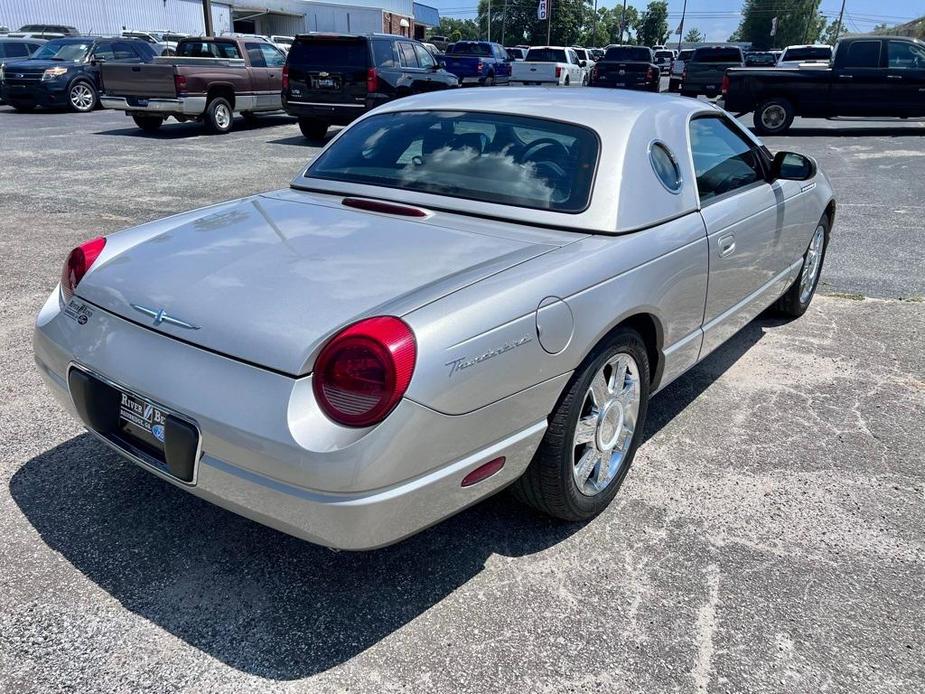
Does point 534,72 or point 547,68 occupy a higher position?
point 547,68

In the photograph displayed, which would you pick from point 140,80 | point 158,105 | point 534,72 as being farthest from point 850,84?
point 140,80

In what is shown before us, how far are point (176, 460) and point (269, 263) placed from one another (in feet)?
2.35

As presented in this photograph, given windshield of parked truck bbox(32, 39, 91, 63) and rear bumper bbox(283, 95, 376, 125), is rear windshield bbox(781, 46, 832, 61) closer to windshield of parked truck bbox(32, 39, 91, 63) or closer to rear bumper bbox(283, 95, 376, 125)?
rear bumper bbox(283, 95, 376, 125)

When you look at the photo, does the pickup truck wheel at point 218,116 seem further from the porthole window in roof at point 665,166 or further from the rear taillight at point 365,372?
the rear taillight at point 365,372

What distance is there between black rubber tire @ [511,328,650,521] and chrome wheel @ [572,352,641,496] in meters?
0.04

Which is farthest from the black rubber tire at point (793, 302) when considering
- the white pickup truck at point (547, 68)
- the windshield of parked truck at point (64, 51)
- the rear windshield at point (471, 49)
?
the rear windshield at point (471, 49)

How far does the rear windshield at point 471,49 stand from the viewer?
27.2 meters

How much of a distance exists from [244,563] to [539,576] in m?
1.05

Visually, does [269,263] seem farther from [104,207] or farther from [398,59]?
[398,59]

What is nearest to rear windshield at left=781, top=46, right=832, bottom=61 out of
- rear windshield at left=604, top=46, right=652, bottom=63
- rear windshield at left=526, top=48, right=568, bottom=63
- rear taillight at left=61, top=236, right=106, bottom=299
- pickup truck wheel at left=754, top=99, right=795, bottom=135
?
rear windshield at left=604, top=46, right=652, bottom=63

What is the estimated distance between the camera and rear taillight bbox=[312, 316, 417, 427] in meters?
2.10

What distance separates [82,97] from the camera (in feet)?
61.4

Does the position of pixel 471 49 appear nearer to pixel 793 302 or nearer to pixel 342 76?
pixel 342 76

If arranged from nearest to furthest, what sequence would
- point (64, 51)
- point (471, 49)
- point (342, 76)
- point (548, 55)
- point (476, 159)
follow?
point (476, 159) → point (342, 76) → point (64, 51) → point (471, 49) → point (548, 55)
